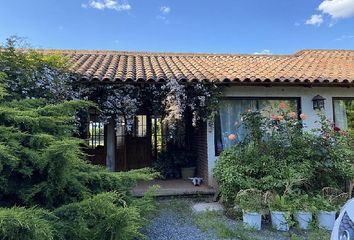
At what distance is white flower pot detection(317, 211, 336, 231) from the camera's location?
6375mm

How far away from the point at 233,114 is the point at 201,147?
1546mm

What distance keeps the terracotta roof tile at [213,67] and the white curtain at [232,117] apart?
3.14 feet

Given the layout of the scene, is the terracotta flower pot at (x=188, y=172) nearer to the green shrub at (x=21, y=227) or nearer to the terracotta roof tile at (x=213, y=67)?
the terracotta roof tile at (x=213, y=67)

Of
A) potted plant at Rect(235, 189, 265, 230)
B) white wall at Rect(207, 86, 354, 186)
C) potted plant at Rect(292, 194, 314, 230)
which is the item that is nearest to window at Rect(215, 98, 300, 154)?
white wall at Rect(207, 86, 354, 186)

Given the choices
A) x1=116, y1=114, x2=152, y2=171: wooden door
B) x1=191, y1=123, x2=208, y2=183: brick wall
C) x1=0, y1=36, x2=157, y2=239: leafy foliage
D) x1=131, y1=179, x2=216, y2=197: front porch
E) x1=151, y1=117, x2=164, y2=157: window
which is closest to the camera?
x1=0, y1=36, x2=157, y2=239: leafy foliage

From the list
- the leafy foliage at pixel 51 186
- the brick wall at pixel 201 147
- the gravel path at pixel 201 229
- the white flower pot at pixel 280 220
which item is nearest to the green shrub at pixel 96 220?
the leafy foliage at pixel 51 186

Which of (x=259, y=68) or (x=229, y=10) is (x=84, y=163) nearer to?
(x=259, y=68)

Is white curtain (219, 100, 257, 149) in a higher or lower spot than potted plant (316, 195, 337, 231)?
higher

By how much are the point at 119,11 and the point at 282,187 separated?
37.0 feet

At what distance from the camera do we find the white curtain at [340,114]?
10650mm

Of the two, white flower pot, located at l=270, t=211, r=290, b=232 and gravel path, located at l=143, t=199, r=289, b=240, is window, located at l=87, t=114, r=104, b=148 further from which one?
white flower pot, located at l=270, t=211, r=290, b=232

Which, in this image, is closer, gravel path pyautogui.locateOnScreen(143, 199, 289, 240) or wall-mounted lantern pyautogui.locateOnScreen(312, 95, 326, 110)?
gravel path pyautogui.locateOnScreen(143, 199, 289, 240)

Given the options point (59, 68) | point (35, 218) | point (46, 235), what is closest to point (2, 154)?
point (35, 218)

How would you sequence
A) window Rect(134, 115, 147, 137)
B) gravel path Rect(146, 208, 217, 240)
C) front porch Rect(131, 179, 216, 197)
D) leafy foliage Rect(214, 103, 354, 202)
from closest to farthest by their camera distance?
gravel path Rect(146, 208, 217, 240) → leafy foliage Rect(214, 103, 354, 202) → front porch Rect(131, 179, 216, 197) → window Rect(134, 115, 147, 137)
